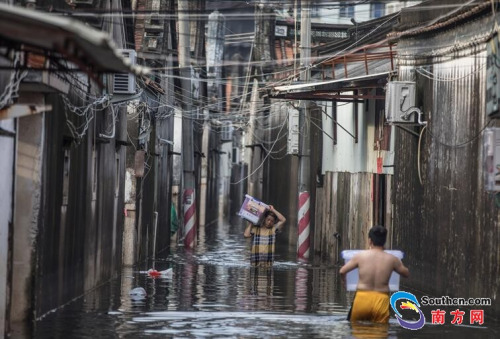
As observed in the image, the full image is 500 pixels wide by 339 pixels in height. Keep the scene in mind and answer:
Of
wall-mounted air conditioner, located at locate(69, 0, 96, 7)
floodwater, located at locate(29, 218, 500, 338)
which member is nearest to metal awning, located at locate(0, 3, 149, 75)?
floodwater, located at locate(29, 218, 500, 338)

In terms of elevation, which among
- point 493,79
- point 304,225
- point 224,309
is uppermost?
point 493,79

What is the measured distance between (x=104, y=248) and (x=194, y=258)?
1099cm

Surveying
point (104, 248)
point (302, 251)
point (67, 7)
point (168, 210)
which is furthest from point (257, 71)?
point (67, 7)

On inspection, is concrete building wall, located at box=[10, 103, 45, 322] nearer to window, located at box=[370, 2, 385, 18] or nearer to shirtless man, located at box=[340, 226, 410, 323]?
A: shirtless man, located at box=[340, 226, 410, 323]

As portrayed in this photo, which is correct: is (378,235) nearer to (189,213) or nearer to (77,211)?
(77,211)

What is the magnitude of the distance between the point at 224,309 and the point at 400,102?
649 centimetres

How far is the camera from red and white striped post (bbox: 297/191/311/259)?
116 ft

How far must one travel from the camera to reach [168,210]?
4181 centimetres

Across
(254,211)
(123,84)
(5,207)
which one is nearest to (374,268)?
(5,207)

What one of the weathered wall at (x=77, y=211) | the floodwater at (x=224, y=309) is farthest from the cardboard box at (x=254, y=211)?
the weathered wall at (x=77, y=211)

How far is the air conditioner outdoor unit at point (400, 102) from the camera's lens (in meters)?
23.9

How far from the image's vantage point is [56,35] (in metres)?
10.4

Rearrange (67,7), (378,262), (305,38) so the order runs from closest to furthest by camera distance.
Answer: (378,262) < (67,7) < (305,38)

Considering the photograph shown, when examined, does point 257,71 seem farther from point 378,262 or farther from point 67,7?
point 378,262
